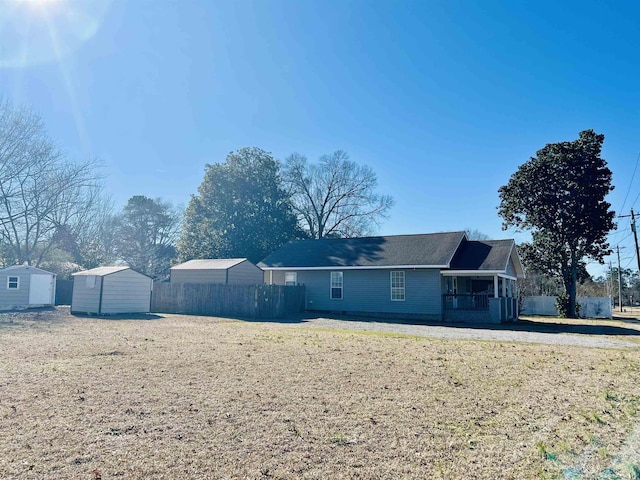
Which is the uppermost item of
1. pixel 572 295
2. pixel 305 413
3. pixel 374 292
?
pixel 374 292

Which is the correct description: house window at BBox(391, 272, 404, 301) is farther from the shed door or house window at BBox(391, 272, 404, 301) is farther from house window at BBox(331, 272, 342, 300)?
the shed door

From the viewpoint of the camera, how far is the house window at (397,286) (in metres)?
21.0

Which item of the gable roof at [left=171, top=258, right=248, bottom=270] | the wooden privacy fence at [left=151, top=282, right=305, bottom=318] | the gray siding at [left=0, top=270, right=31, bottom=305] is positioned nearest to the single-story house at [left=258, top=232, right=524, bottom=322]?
the gable roof at [left=171, top=258, right=248, bottom=270]

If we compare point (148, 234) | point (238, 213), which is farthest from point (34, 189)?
point (148, 234)

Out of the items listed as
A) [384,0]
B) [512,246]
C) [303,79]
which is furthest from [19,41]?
[512,246]

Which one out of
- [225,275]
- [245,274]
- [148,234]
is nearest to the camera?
[225,275]

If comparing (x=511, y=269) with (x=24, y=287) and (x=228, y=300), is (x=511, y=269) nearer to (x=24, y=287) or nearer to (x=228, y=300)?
(x=228, y=300)

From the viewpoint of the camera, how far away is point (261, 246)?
113ft

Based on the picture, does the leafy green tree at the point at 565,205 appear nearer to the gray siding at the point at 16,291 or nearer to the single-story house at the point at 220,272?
the single-story house at the point at 220,272

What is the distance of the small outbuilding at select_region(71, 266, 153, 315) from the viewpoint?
19562mm

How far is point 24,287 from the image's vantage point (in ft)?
74.0

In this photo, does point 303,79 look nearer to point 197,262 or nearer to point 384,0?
point 384,0

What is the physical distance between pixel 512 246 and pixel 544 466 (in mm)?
18553

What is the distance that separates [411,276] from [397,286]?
870 mm
